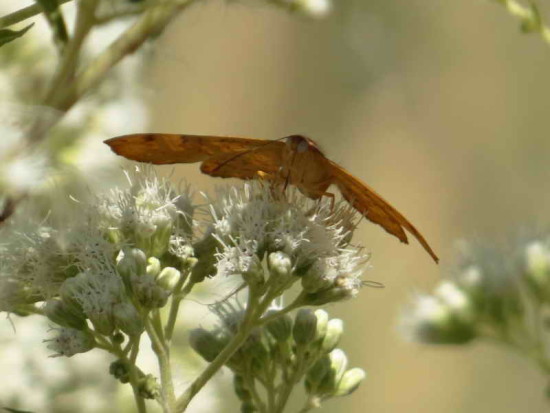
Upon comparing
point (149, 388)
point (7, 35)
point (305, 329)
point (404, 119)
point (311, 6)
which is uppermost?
point (404, 119)

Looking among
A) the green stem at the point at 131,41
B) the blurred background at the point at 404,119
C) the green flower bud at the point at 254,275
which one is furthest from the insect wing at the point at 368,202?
the blurred background at the point at 404,119

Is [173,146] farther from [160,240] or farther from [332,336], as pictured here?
[332,336]

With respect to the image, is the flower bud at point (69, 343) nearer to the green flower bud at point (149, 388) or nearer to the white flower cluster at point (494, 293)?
the green flower bud at point (149, 388)

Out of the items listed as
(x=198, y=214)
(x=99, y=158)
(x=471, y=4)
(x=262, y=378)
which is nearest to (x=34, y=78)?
(x=99, y=158)

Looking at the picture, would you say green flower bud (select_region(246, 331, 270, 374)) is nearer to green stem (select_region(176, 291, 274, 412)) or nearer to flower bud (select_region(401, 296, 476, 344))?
green stem (select_region(176, 291, 274, 412))

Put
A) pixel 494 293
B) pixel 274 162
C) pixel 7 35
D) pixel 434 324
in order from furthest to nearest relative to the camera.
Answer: pixel 434 324 → pixel 494 293 → pixel 274 162 → pixel 7 35

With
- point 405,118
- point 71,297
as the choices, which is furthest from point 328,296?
point 405,118
